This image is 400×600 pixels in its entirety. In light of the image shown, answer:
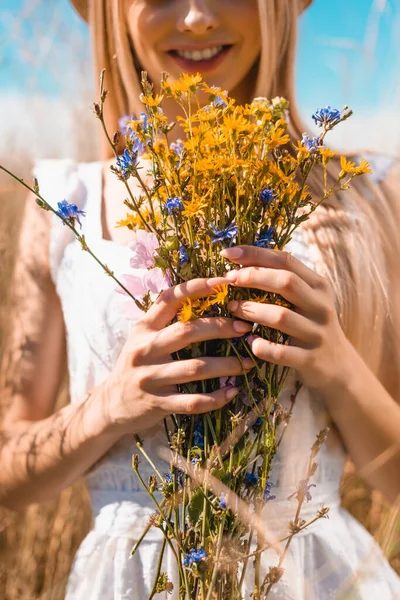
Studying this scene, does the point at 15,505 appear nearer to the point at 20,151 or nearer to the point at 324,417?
the point at 324,417

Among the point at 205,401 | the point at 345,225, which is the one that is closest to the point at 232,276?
the point at 205,401

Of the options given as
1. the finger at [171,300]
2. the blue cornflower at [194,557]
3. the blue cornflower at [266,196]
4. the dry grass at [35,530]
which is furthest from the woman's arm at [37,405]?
the dry grass at [35,530]

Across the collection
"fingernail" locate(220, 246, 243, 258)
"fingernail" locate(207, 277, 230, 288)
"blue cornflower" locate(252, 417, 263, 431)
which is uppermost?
"fingernail" locate(220, 246, 243, 258)

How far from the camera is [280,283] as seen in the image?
2.17 ft

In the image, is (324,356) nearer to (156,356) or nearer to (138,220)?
(156,356)

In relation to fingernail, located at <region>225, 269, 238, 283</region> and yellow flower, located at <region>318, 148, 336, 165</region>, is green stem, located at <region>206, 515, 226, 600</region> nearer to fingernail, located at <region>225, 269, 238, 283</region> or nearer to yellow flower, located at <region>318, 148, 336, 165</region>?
fingernail, located at <region>225, 269, 238, 283</region>

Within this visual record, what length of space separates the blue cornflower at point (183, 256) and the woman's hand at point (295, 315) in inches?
1.5

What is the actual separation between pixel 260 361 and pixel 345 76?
3.23ft

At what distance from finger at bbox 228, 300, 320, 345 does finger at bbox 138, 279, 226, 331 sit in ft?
0.13

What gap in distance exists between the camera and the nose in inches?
39.1

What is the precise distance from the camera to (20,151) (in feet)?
5.95

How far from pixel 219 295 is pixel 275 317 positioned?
0.08 metres

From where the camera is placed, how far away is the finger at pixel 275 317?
625 millimetres

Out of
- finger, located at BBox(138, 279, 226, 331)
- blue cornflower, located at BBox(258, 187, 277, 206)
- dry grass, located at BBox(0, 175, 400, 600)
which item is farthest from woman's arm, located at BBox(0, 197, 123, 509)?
dry grass, located at BBox(0, 175, 400, 600)
